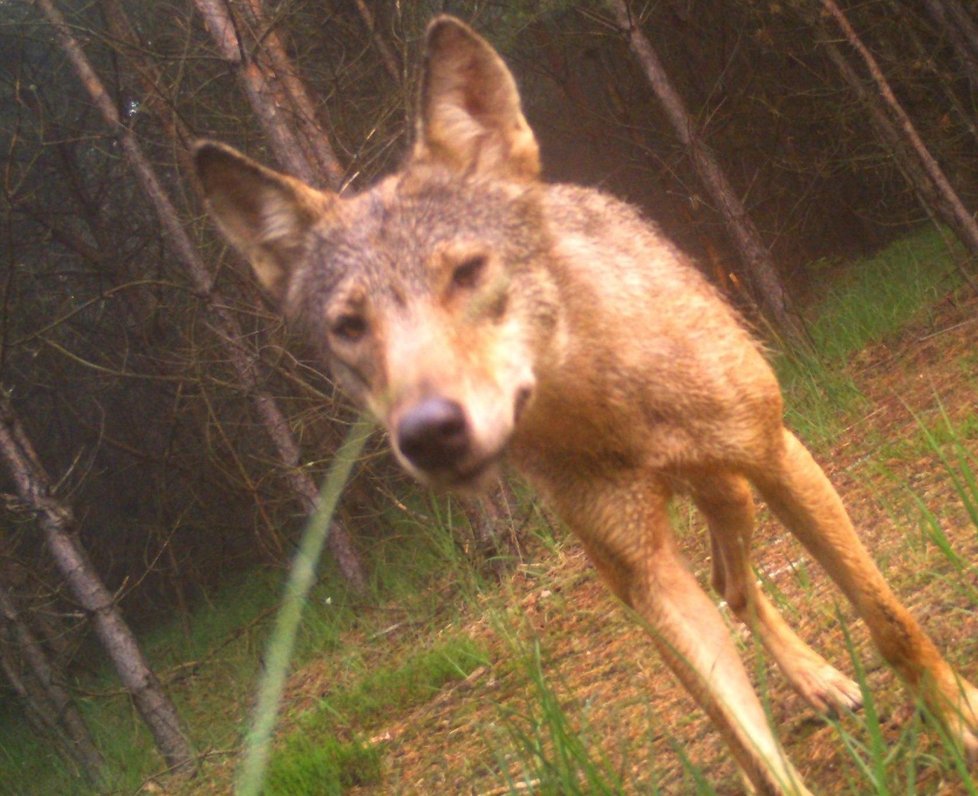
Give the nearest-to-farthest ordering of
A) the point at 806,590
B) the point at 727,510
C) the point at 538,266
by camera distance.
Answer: the point at 538,266, the point at 727,510, the point at 806,590

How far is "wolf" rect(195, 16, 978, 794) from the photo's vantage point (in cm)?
282

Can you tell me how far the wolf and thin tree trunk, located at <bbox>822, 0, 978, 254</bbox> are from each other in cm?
524

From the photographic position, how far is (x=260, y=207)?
363 cm

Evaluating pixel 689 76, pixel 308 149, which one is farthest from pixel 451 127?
pixel 689 76

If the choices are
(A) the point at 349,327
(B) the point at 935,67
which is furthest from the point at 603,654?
(B) the point at 935,67

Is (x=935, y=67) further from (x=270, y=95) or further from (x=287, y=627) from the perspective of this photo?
(x=287, y=627)

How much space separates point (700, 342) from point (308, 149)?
5939 millimetres

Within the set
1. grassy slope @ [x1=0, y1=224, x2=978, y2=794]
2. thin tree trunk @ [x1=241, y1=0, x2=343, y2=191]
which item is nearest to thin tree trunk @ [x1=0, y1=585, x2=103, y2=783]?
grassy slope @ [x1=0, y1=224, x2=978, y2=794]

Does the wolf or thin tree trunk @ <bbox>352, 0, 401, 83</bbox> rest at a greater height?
thin tree trunk @ <bbox>352, 0, 401, 83</bbox>

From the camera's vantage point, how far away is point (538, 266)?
10.1 ft

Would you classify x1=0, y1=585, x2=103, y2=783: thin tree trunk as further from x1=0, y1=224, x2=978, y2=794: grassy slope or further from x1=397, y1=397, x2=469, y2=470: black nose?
x1=397, y1=397, x2=469, y2=470: black nose

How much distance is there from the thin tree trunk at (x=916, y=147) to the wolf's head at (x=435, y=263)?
Result: 5.32 m

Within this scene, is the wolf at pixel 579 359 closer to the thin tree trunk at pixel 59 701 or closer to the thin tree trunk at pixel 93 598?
the thin tree trunk at pixel 93 598

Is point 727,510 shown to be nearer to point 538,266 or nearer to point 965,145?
point 538,266
